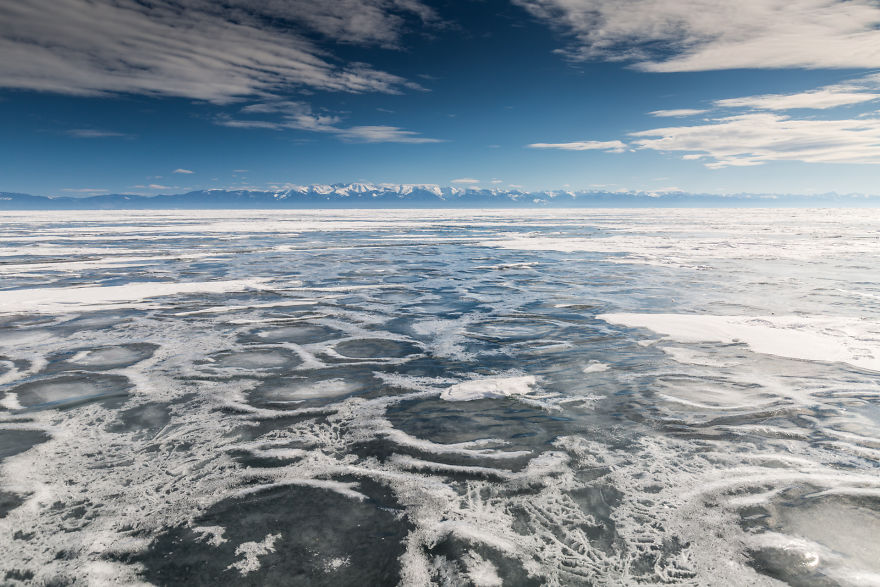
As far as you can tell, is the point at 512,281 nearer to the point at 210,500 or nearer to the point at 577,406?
the point at 577,406

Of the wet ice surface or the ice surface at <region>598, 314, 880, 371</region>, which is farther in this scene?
the ice surface at <region>598, 314, 880, 371</region>

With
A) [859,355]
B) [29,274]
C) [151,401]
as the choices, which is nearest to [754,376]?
[859,355]

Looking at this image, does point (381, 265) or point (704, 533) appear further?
point (381, 265)

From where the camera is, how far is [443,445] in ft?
13.2

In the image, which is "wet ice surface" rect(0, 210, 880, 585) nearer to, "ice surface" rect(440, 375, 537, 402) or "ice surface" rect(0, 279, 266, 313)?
"ice surface" rect(440, 375, 537, 402)

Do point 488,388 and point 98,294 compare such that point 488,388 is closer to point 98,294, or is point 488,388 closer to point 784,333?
point 784,333

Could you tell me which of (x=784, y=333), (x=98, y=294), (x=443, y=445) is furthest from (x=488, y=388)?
(x=98, y=294)

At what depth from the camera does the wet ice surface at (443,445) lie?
8.92ft

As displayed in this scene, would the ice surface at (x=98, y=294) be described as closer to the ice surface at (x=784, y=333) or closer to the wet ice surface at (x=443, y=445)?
the wet ice surface at (x=443, y=445)

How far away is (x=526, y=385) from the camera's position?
5336mm

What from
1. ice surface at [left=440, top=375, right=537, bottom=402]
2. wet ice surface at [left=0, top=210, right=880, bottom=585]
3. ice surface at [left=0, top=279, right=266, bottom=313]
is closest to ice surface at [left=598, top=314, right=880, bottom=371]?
wet ice surface at [left=0, top=210, right=880, bottom=585]

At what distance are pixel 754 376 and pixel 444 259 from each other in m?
13.2

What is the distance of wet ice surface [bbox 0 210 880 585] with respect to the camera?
2719 mm

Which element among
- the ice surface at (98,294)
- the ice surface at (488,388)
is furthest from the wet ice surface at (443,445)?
the ice surface at (98,294)
